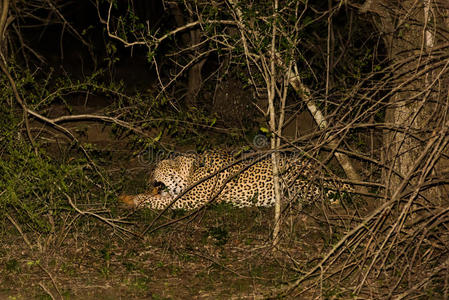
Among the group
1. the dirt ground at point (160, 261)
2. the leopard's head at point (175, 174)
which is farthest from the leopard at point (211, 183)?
the dirt ground at point (160, 261)

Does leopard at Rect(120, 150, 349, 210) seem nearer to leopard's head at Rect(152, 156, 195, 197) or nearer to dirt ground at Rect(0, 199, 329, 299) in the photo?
leopard's head at Rect(152, 156, 195, 197)

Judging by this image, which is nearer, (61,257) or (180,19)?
(61,257)

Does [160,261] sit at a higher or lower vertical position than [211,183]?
lower

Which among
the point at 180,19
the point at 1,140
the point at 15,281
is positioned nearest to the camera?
the point at 15,281

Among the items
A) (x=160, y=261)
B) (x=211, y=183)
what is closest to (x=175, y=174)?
(x=211, y=183)

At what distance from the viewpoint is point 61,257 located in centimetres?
521

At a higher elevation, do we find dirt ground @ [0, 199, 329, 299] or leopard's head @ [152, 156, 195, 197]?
leopard's head @ [152, 156, 195, 197]

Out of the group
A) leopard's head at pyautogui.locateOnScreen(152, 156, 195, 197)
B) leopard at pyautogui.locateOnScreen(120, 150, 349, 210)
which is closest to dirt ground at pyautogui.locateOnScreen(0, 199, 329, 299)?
leopard at pyautogui.locateOnScreen(120, 150, 349, 210)

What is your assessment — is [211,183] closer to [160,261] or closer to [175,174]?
[175,174]

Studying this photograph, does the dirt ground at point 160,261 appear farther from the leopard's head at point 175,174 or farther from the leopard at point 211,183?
the leopard's head at point 175,174

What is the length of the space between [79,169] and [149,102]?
894mm

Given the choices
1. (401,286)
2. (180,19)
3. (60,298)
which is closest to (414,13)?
(401,286)

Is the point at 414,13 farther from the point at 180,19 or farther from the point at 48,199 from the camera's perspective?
the point at 180,19

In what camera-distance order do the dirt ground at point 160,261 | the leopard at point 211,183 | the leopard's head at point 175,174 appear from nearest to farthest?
the dirt ground at point 160,261 < the leopard at point 211,183 < the leopard's head at point 175,174
